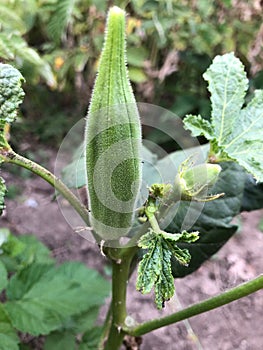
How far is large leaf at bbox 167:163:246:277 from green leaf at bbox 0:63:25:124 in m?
0.40

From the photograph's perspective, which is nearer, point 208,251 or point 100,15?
point 208,251

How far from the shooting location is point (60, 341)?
116cm

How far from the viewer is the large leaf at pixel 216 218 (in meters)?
0.95

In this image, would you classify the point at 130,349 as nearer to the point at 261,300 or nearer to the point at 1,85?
the point at 1,85

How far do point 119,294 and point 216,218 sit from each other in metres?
0.24

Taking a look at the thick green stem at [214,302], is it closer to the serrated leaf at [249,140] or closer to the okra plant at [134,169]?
the okra plant at [134,169]

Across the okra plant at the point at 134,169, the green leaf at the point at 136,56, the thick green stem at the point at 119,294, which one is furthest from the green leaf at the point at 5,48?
the green leaf at the point at 136,56

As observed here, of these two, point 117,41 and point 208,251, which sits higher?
point 117,41

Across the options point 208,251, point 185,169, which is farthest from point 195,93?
point 185,169

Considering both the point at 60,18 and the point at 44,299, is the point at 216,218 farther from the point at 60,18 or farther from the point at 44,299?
the point at 60,18

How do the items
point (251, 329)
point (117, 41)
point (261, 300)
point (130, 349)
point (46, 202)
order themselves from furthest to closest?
1. point (46, 202)
2. point (261, 300)
3. point (251, 329)
4. point (130, 349)
5. point (117, 41)

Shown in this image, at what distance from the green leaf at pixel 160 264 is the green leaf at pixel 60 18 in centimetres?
119

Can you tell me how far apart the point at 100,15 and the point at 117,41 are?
1.69 m

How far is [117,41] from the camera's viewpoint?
0.63 metres
